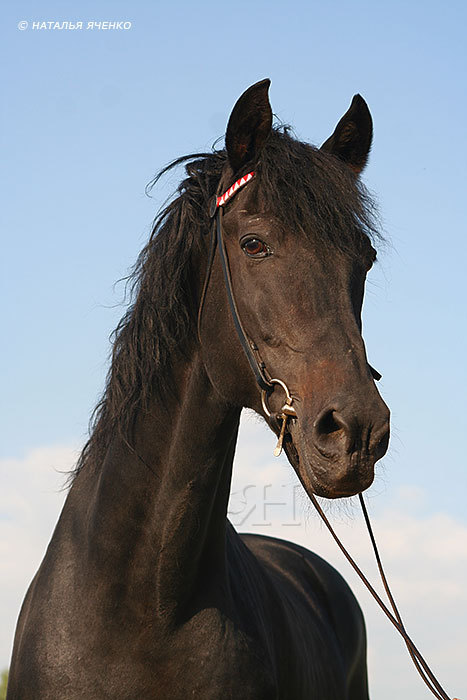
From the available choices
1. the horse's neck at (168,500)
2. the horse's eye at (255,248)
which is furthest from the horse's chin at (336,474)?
the horse's eye at (255,248)

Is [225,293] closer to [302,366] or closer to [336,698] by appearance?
[302,366]

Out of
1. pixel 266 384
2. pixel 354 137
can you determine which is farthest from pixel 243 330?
pixel 354 137

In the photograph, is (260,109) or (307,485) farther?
(260,109)

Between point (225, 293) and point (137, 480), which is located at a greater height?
point (225, 293)

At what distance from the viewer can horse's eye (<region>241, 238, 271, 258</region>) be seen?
3.32m

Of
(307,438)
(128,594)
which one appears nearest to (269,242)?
(307,438)

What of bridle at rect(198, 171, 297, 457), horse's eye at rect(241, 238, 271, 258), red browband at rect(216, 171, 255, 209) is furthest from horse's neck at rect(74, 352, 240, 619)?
red browband at rect(216, 171, 255, 209)

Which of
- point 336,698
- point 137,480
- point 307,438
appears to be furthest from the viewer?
point 336,698

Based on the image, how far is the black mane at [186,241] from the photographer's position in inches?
130

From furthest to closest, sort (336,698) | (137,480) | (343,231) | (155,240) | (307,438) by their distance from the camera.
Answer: (336,698) < (155,240) < (137,480) < (343,231) < (307,438)

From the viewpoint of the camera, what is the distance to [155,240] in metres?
3.77

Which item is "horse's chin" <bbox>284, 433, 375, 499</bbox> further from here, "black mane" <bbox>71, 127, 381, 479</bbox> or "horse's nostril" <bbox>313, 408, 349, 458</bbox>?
"black mane" <bbox>71, 127, 381, 479</bbox>

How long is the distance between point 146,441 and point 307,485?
30.9 inches

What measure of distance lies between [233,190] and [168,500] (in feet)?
4.11
